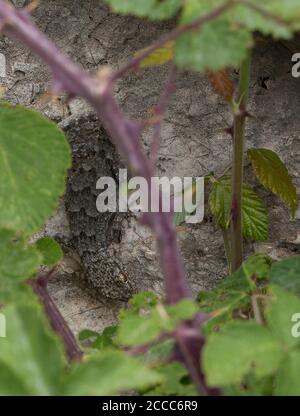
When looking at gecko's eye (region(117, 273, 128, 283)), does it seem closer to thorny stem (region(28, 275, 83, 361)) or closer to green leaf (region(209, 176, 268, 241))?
green leaf (region(209, 176, 268, 241))

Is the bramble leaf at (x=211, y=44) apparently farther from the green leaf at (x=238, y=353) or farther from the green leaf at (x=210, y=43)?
the green leaf at (x=238, y=353)

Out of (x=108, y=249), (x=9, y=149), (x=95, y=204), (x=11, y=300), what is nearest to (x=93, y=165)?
(x=95, y=204)

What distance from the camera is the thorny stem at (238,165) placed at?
3.34 feet

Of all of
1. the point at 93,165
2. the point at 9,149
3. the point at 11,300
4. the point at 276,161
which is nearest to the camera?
the point at 11,300

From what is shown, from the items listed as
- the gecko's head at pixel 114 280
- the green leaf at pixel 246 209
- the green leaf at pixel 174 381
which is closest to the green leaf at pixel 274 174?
the green leaf at pixel 246 209

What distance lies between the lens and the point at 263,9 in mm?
566

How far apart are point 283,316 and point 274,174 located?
64 cm

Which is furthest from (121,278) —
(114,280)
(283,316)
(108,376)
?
(108,376)

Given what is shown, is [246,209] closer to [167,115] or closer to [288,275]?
[167,115]

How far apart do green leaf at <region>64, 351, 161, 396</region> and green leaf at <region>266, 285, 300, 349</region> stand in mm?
160

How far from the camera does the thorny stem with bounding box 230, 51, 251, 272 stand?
1019 mm

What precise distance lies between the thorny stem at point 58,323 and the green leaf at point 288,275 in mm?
285
